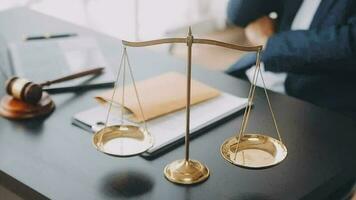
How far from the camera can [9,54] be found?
149cm

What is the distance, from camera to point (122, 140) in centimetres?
108

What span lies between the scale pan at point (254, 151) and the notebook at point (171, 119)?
127mm

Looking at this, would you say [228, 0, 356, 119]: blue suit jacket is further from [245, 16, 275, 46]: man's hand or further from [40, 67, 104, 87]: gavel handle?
[40, 67, 104, 87]: gavel handle

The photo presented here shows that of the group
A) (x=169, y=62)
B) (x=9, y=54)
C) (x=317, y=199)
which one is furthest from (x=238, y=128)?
(x=9, y=54)

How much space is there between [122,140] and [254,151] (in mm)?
246

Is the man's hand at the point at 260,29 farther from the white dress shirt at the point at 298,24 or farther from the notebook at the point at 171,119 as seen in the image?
the notebook at the point at 171,119

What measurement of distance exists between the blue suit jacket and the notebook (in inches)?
11.9

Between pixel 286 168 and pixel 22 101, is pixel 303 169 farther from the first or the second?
pixel 22 101

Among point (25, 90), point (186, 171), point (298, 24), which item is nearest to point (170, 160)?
point (186, 171)

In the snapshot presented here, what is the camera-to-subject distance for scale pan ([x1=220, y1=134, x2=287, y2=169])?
1002 mm

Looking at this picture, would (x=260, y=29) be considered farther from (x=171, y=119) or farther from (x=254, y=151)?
(x=254, y=151)

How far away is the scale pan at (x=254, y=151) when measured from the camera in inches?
A: 39.4

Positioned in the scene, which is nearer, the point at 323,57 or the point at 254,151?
the point at 254,151

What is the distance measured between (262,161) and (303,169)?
0.33 feet
